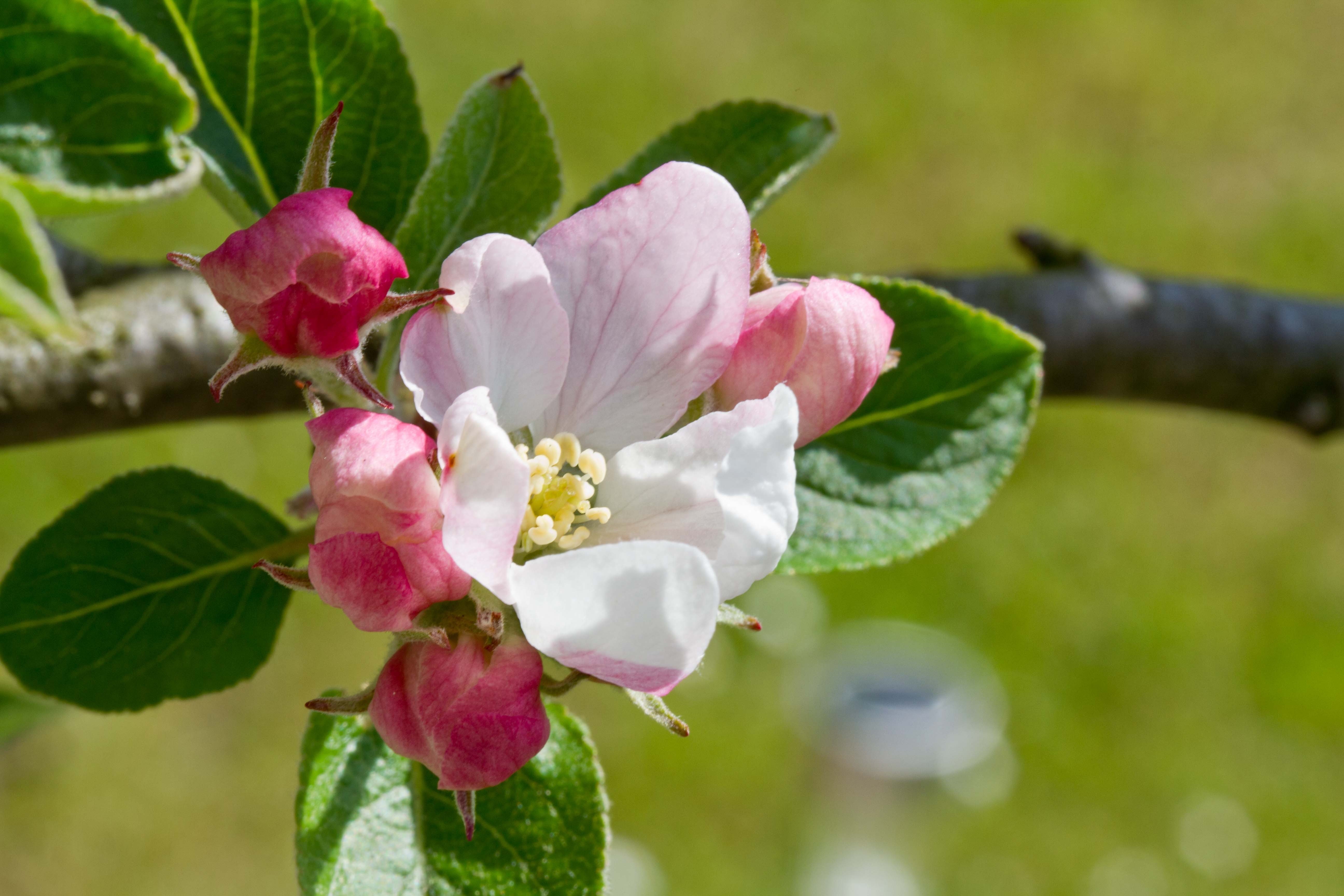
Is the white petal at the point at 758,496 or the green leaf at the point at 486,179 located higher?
the green leaf at the point at 486,179

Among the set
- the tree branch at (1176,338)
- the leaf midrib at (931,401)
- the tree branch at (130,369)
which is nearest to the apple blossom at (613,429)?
the leaf midrib at (931,401)

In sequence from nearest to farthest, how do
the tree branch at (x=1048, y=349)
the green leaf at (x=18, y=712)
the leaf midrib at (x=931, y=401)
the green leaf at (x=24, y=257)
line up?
the green leaf at (x=24, y=257) < the leaf midrib at (x=931, y=401) < the tree branch at (x=1048, y=349) < the green leaf at (x=18, y=712)

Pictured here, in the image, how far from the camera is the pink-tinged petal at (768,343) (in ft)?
A: 1.79

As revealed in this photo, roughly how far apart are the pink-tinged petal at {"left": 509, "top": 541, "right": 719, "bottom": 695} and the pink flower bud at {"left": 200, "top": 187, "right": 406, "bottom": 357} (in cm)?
13

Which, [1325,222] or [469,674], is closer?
[469,674]

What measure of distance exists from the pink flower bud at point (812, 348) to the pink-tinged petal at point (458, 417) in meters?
0.13

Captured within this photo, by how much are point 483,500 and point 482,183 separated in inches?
10.4

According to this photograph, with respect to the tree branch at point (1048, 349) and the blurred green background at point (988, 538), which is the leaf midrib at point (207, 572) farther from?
the blurred green background at point (988, 538)

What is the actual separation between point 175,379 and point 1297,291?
3.05 metres

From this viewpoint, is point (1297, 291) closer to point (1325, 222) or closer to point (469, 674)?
point (1325, 222)

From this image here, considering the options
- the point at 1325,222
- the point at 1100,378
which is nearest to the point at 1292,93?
the point at 1325,222

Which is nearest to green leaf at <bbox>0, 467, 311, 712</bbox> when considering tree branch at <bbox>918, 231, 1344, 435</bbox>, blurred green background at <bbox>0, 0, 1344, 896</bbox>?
tree branch at <bbox>918, 231, 1344, 435</bbox>

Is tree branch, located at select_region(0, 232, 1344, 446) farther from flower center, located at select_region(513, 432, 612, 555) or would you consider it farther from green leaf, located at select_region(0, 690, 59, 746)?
flower center, located at select_region(513, 432, 612, 555)

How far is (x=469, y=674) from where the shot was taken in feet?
1.64
